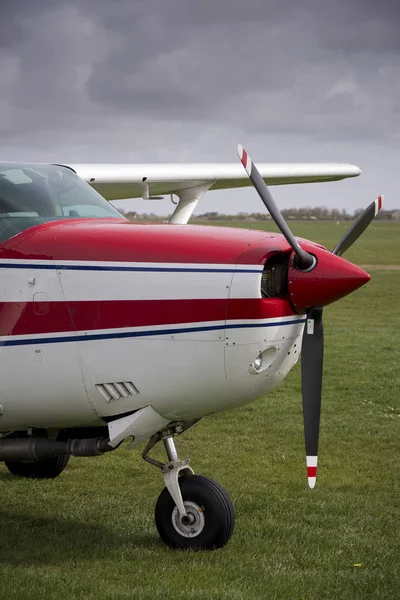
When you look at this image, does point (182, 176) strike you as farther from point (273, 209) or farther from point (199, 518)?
point (199, 518)

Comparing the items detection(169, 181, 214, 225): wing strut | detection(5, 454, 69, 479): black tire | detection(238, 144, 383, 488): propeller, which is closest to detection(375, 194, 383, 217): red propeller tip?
detection(238, 144, 383, 488): propeller

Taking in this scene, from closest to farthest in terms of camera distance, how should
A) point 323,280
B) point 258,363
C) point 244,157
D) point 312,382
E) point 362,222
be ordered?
1. point 323,280
2. point 258,363
3. point 244,157
4. point 312,382
5. point 362,222

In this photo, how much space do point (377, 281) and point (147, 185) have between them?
2335 centimetres

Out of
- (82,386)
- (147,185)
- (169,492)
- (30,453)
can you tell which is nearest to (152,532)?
(169,492)

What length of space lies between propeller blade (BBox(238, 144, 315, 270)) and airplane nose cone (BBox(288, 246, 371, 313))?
0.05 metres

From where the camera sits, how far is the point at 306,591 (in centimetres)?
495

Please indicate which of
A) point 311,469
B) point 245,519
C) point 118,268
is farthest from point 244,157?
point 245,519

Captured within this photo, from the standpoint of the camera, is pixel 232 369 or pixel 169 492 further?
pixel 169 492

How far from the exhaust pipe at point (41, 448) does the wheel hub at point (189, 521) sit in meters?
0.61

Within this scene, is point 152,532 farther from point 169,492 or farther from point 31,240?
point 31,240

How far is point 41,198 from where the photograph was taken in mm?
5832

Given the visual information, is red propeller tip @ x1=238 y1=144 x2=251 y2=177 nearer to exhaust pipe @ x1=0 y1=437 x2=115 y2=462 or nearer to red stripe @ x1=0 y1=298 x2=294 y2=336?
red stripe @ x1=0 y1=298 x2=294 y2=336

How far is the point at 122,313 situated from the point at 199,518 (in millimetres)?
1455

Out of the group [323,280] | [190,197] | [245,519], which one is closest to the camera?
[323,280]
